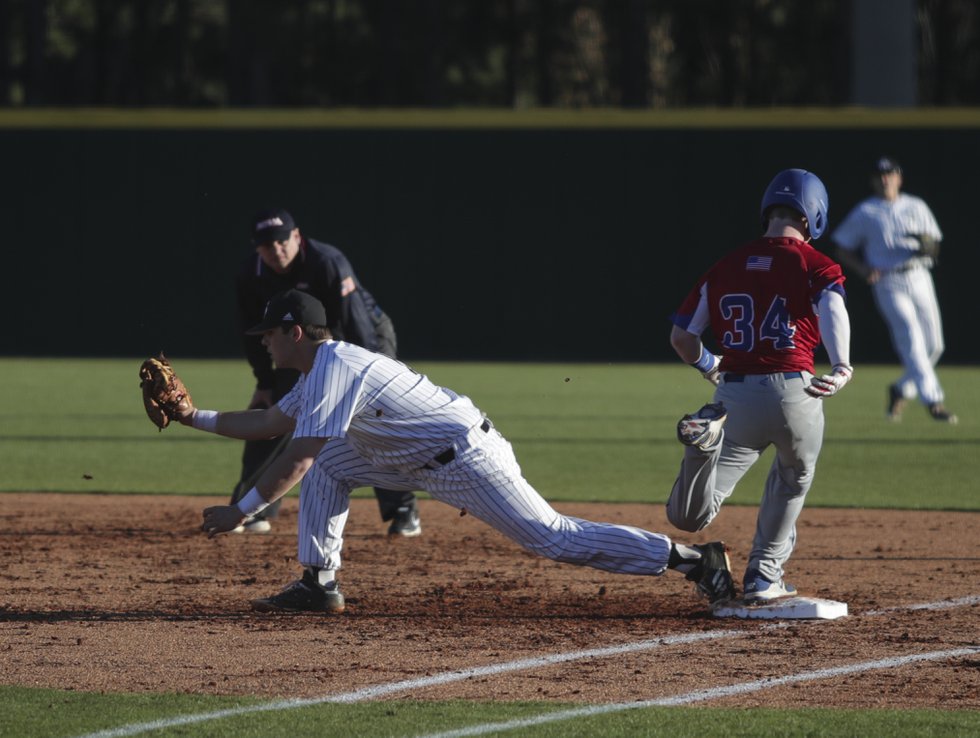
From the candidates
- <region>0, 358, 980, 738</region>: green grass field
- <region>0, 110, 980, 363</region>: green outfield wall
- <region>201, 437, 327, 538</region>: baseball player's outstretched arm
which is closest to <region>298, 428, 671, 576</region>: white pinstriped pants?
<region>201, 437, 327, 538</region>: baseball player's outstretched arm

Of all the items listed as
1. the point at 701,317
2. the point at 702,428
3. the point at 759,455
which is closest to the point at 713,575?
the point at 759,455

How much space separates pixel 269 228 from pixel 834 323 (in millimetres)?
3192

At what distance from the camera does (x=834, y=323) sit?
6.02m

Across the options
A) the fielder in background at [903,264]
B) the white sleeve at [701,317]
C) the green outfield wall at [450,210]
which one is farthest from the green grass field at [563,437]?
the white sleeve at [701,317]

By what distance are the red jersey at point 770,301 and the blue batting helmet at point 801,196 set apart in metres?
0.13

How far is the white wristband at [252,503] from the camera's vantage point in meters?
5.72

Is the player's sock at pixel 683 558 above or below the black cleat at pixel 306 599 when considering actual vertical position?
above

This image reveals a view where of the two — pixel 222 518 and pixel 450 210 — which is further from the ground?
pixel 450 210

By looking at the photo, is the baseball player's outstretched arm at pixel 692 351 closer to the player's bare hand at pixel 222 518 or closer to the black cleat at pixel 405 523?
the player's bare hand at pixel 222 518

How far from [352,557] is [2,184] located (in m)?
15.6

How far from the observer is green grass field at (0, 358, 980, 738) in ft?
15.4

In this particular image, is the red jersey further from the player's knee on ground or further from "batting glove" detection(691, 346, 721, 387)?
the player's knee on ground

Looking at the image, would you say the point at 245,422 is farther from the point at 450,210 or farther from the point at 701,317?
the point at 450,210

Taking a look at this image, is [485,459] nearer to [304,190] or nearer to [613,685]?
[613,685]
